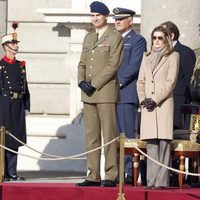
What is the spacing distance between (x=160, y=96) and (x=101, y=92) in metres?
0.67

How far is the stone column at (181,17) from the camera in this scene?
610 inches

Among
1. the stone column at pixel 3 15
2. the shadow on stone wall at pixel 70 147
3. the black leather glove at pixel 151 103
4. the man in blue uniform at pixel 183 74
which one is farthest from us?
the stone column at pixel 3 15

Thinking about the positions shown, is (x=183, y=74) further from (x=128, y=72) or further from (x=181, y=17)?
(x=181, y=17)

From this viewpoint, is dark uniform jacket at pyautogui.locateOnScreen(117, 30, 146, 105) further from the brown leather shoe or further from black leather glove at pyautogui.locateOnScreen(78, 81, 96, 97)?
the brown leather shoe

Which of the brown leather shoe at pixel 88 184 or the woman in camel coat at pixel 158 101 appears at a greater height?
the woman in camel coat at pixel 158 101

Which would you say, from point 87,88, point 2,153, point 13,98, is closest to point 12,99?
point 13,98

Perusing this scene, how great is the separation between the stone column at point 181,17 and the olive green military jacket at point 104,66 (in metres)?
2.11

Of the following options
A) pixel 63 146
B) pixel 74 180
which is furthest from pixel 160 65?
pixel 63 146

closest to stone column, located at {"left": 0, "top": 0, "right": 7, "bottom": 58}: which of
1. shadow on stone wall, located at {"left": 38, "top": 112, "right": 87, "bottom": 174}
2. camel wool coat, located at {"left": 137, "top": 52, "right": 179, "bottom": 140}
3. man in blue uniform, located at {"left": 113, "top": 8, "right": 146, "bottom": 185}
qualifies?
shadow on stone wall, located at {"left": 38, "top": 112, "right": 87, "bottom": 174}

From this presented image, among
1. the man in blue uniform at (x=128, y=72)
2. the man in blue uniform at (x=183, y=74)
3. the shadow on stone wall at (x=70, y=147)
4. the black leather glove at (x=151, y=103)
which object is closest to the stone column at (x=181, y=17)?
the man in blue uniform at (x=128, y=72)

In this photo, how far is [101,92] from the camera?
43.4ft

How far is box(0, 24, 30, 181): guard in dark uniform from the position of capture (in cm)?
1482

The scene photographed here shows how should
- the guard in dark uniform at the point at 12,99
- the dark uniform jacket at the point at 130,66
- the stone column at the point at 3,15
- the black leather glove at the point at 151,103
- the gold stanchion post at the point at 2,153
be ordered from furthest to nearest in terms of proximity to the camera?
the stone column at the point at 3,15 → the guard in dark uniform at the point at 12,99 → the dark uniform jacket at the point at 130,66 → the gold stanchion post at the point at 2,153 → the black leather glove at the point at 151,103

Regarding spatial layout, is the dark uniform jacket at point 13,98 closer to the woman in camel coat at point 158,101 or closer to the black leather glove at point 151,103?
the woman in camel coat at point 158,101
